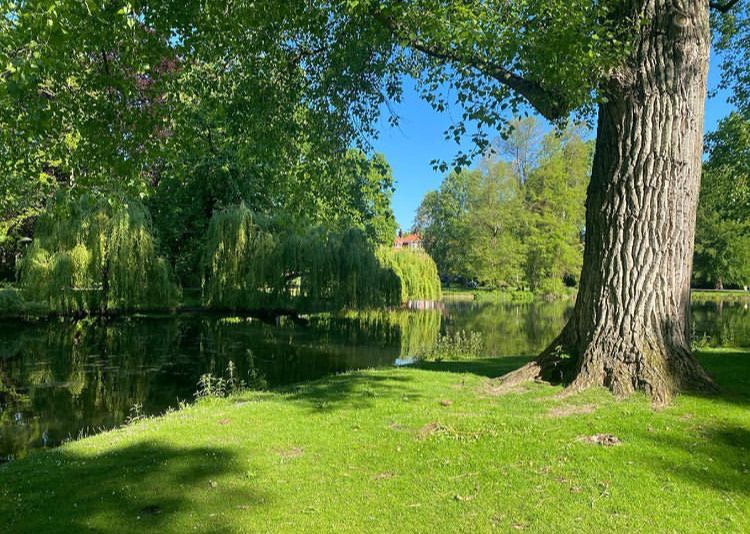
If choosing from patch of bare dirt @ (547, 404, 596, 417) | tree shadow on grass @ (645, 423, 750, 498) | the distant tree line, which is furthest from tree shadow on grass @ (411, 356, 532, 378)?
the distant tree line

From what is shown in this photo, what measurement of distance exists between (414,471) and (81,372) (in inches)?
368

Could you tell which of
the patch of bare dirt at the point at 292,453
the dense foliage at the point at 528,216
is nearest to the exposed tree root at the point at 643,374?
the patch of bare dirt at the point at 292,453

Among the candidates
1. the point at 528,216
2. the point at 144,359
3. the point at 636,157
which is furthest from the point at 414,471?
the point at 528,216

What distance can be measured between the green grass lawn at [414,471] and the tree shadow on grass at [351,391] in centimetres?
29

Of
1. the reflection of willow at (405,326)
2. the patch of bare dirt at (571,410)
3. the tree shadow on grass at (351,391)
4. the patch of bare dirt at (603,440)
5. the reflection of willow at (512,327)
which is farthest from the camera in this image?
the reflection of willow at (405,326)

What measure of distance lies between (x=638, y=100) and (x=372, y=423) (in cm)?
441

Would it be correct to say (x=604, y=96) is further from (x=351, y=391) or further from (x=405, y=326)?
(x=405, y=326)

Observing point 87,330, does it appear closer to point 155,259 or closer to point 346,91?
point 155,259

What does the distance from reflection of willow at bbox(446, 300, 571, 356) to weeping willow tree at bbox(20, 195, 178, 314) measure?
439 inches

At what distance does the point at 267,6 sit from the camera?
6949 mm

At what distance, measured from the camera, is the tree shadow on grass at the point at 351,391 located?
20.0ft

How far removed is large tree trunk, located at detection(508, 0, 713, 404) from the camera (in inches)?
210

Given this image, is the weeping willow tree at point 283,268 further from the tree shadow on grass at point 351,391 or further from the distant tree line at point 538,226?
the distant tree line at point 538,226

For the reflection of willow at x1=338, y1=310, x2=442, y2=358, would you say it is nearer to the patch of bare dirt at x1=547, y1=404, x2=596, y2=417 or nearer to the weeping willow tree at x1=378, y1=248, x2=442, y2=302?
the weeping willow tree at x1=378, y1=248, x2=442, y2=302
